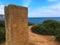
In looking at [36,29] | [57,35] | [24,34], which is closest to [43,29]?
[36,29]

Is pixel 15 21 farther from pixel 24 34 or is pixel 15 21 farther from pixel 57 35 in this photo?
pixel 57 35

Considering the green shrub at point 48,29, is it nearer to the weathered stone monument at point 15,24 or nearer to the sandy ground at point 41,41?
the sandy ground at point 41,41

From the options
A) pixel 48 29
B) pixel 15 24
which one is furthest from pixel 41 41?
pixel 15 24

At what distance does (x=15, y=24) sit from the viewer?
5.80 metres

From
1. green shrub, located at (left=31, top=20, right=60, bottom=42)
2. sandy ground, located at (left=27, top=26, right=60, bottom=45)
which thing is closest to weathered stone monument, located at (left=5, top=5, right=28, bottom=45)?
sandy ground, located at (left=27, top=26, right=60, bottom=45)

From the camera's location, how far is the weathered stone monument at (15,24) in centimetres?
569

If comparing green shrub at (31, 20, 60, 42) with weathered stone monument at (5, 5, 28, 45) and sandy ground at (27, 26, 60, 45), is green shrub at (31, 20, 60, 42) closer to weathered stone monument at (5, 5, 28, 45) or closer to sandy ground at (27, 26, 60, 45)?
sandy ground at (27, 26, 60, 45)

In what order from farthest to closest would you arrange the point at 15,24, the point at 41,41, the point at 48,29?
the point at 48,29, the point at 41,41, the point at 15,24

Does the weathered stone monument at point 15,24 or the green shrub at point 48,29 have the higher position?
the weathered stone monument at point 15,24

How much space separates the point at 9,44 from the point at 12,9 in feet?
4.67

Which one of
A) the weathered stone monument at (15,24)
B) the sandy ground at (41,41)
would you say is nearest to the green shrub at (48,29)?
the sandy ground at (41,41)

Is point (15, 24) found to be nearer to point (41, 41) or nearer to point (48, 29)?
point (41, 41)

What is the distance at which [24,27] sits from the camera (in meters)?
6.29

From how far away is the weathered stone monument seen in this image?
18.7 feet
